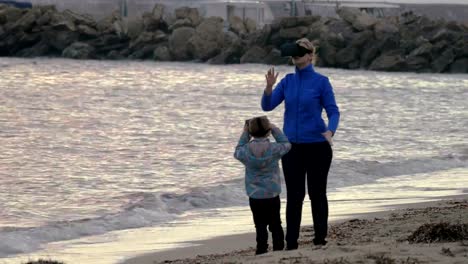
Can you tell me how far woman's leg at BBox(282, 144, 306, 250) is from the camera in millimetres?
7418

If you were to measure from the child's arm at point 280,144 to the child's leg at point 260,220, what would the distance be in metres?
0.35

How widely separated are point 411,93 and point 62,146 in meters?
16.6

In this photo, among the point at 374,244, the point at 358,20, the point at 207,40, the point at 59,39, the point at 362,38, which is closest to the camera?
the point at 374,244

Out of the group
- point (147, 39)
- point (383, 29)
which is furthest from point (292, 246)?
point (147, 39)

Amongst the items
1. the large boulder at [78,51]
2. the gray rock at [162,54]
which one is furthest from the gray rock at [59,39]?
the gray rock at [162,54]

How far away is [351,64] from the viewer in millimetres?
44062

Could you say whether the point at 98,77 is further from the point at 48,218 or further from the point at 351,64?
the point at 48,218

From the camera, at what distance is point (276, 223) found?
24.6 feet

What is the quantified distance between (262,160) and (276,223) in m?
0.45

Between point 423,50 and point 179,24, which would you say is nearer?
point 423,50

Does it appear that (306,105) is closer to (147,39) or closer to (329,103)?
(329,103)

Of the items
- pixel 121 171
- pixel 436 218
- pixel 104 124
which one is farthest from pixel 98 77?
pixel 436 218

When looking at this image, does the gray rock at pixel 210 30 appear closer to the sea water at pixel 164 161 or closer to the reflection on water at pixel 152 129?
the reflection on water at pixel 152 129

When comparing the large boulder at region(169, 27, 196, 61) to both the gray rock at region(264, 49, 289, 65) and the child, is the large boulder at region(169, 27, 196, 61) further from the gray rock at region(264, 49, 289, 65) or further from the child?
the child
